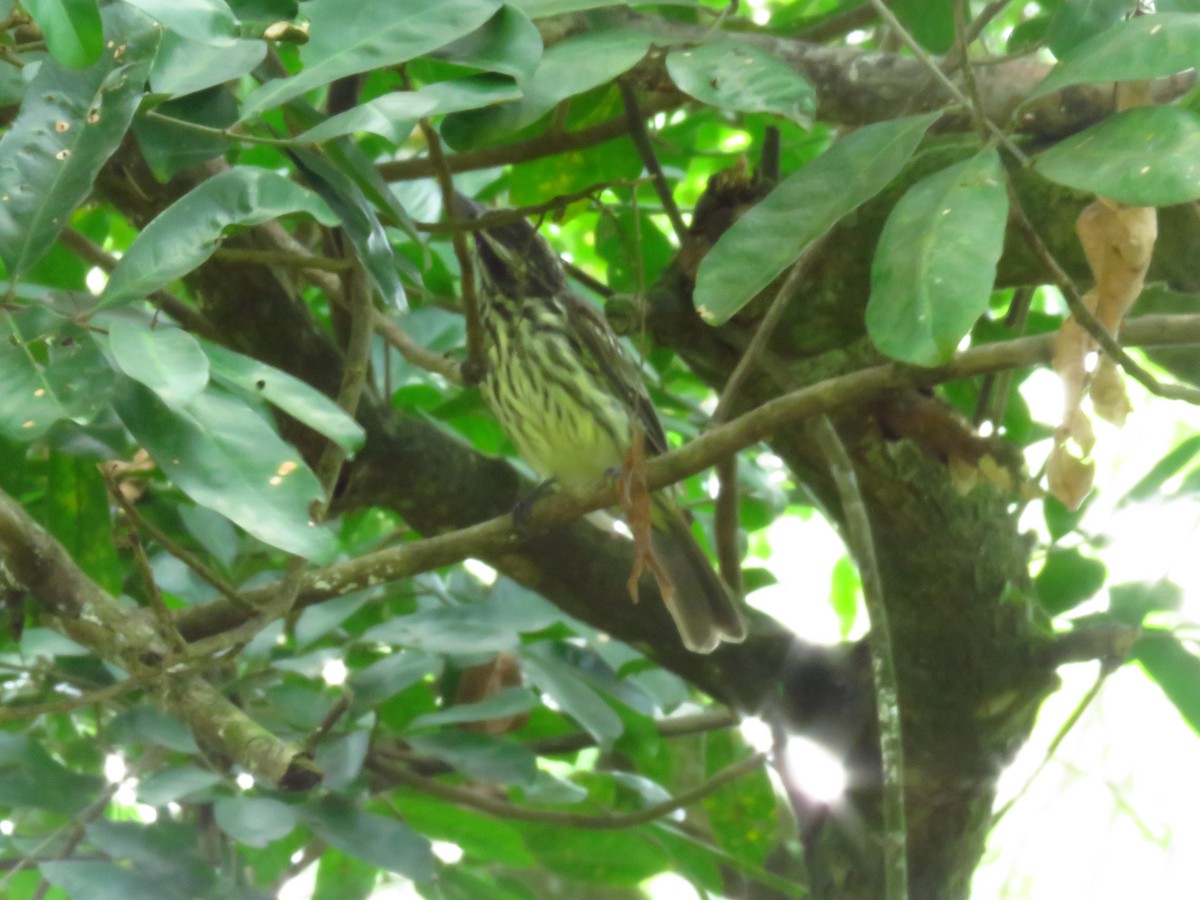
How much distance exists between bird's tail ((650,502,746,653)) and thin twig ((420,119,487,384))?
512mm

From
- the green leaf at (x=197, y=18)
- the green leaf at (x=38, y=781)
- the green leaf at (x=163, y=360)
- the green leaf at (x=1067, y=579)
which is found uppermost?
the green leaf at (x=1067, y=579)

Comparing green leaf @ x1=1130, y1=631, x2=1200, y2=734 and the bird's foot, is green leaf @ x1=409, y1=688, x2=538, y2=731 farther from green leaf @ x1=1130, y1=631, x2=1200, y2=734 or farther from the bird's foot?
green leaf @ x1=1130, y1=631, x2=1200, y2=734

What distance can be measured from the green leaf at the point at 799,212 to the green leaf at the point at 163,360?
0.44 m

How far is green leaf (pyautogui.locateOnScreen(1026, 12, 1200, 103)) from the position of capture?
1.04 m

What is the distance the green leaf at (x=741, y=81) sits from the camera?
1.26 m

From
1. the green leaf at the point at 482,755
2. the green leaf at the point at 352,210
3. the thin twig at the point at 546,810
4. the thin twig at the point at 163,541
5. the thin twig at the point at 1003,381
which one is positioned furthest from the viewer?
the thin twig at the point at 1003,381

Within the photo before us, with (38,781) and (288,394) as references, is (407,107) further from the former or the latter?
(38,781)

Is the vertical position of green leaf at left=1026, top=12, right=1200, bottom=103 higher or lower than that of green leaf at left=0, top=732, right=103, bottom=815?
higher

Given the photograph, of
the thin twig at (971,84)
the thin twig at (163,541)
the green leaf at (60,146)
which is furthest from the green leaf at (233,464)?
the thin twig at (971,84)

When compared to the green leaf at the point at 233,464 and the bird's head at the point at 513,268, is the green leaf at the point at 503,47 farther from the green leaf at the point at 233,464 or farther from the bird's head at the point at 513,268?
the bird's head at the point at 513,268

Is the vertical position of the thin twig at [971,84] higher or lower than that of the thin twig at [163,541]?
higher

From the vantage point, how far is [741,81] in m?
1.28

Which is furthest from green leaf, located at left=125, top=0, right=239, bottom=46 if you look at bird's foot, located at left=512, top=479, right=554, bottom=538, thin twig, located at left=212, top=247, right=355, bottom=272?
bird's foot, located at left=512, top=479, right=554, bottom=538

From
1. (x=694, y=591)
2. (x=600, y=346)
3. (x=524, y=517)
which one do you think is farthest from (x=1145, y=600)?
(x=600, y=346)
